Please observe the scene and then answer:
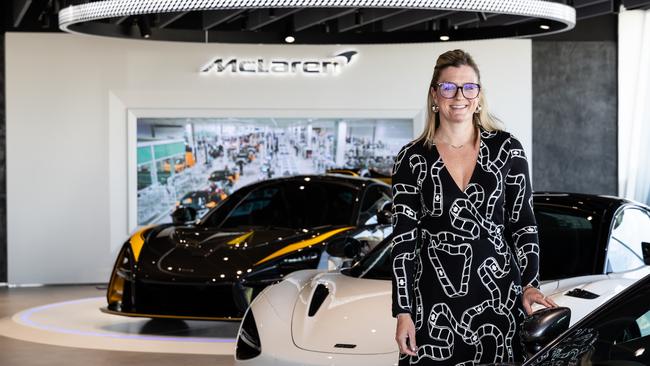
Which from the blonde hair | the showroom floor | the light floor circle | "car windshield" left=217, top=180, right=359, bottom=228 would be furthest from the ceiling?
the blonde hair

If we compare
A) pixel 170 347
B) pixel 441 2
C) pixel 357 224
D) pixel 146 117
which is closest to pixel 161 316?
pixel 170 347

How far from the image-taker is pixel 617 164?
13.9 meters

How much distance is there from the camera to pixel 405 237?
9.43 feet

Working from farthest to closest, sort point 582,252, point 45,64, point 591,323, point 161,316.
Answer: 1. point 45,64
2. point 161,316
3. point 582,252
4. point 591,323

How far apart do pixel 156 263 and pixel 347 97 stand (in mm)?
6062

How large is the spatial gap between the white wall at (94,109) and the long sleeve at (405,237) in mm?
10319

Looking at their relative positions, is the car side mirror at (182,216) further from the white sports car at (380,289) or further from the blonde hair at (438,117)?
the blonde hair at (438,117)

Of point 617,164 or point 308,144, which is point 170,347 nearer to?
point 308,144

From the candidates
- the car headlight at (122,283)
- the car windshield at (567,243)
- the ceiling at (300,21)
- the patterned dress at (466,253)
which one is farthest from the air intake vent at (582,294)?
the ceiling at (300,21)

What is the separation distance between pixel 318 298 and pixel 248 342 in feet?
1.26

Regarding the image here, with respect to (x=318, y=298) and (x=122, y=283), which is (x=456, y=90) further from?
(x=122, y=283)

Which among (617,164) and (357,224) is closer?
(357,224)

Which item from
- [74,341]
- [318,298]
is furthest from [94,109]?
[318,298]

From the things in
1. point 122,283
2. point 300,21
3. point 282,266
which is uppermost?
point 300,21
